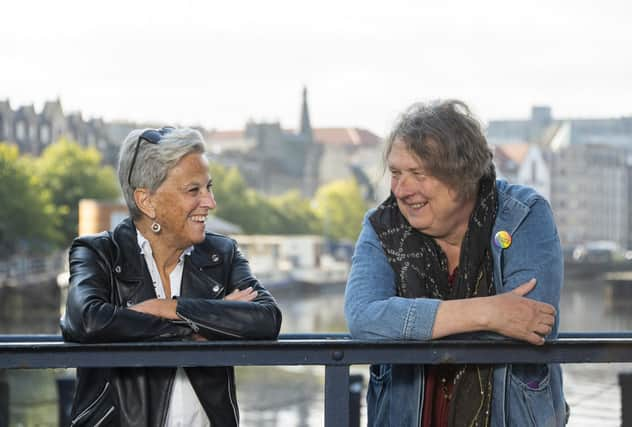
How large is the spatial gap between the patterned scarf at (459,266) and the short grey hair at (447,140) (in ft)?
0.17

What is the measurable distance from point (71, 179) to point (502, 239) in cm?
5593

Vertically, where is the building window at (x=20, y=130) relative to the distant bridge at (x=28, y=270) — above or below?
above

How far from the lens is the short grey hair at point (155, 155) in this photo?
174 cm

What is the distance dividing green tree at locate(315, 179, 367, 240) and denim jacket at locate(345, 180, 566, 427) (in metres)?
70.6

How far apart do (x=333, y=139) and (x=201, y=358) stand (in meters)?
82.8

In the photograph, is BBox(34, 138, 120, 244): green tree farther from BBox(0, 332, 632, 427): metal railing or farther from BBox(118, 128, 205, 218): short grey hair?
BBox(0, 332, 632, 427): metal railing

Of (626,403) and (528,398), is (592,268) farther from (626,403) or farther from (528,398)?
(528,398)

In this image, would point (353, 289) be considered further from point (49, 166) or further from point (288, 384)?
point (49, 166)

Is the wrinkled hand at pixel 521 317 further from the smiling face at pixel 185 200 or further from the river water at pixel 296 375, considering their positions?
the river water at pixel 296 375

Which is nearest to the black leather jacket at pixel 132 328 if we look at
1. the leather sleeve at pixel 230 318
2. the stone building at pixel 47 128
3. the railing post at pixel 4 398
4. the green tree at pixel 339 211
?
the leather sleeve at pixel 230 318

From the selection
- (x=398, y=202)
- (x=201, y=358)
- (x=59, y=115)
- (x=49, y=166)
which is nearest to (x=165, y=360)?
(x=201, y=358)

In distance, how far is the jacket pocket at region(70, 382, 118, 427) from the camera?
1604 millimetres

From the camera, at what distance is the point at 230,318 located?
5.29 ft

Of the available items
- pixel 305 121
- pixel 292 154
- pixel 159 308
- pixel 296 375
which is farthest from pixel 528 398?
pixel 305 121
